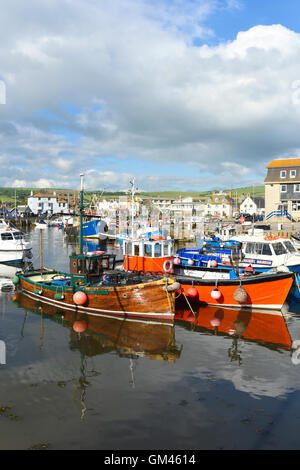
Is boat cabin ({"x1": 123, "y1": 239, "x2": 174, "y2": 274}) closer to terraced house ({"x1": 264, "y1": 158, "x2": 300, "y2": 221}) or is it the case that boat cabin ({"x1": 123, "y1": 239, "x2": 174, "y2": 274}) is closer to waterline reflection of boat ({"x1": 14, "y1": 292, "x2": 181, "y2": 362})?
waterline reflection of boat ({"x1": 14, "y1": 292, "x2": 181, "y2": 362})

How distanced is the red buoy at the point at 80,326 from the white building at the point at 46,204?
12629 centimetres

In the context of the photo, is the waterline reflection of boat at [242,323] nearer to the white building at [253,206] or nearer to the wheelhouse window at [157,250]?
the wheelhouse window at [157,250]

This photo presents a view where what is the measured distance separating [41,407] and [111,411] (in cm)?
200

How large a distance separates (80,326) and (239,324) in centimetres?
805

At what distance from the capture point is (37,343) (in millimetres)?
13938

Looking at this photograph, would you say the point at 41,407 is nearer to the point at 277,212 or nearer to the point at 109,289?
the point at 109,289

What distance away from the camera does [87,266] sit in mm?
19266

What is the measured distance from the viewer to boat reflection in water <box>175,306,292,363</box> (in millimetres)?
14257

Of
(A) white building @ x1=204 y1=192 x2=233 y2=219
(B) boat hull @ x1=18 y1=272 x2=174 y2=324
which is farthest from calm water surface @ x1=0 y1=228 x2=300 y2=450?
(A) white building @ x1=204 y1=192 x2=233 y2=219

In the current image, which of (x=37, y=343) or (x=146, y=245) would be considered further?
(x=146, y=245)

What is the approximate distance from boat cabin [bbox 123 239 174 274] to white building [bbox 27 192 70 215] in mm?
122797

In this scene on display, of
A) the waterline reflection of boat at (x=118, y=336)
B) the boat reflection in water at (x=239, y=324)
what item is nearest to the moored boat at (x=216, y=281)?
the boat reflection in water at (x=239, y=324)
